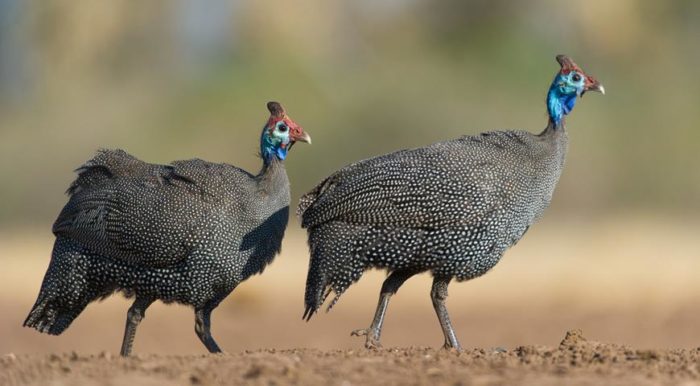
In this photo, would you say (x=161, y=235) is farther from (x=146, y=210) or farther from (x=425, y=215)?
(x=425, y=215)

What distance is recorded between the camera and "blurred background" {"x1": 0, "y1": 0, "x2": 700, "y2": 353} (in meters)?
13.6

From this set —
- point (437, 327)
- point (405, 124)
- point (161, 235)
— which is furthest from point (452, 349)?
point (405, 124)

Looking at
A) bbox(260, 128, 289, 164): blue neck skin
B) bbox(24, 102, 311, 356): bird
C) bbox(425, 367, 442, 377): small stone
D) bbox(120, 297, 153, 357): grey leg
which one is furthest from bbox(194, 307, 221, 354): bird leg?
bbox(425, 367, 442, 377): small stone

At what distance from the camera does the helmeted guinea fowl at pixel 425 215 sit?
766 centimetres

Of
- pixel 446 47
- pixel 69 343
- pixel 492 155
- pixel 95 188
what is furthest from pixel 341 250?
pixel 446 47

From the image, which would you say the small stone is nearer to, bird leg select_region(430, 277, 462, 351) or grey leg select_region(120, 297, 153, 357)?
bird leg select_region(430, 277, 462, 351)

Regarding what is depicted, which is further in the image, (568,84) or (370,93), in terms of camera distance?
(370,93)

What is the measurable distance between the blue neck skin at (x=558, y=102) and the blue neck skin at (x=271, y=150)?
1604 millimetres

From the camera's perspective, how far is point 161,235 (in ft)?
26.0

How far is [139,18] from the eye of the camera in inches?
923

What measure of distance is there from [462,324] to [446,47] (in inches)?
441

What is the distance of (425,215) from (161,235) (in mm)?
1489

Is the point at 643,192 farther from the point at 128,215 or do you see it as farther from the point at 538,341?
the point at 128,215

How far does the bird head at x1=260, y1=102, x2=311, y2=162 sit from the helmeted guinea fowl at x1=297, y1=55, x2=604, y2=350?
2.21 feet
